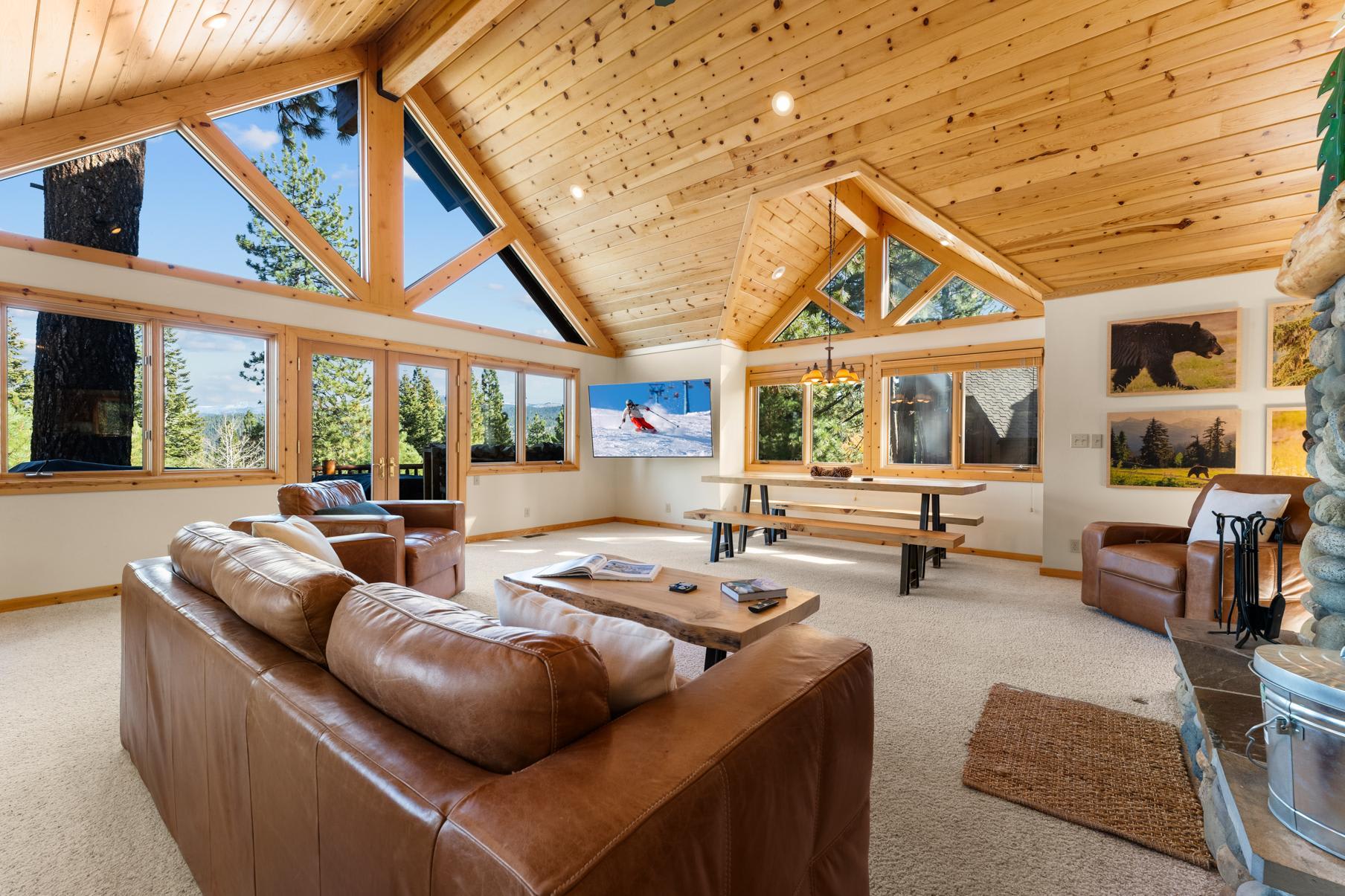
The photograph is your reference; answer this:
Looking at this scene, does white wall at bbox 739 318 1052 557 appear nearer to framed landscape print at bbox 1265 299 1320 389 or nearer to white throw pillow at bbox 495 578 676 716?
framed landscape print at bbox 1265 299 1320 389

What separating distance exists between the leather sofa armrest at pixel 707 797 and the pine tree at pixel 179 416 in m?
5.23

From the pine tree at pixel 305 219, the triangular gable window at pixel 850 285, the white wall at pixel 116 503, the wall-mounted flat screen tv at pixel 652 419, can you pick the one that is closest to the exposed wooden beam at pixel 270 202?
the pine tree at pixel 305 219

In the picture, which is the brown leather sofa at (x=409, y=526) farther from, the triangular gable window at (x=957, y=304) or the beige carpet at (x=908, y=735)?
the triangular gable window at (x=957, y=304)

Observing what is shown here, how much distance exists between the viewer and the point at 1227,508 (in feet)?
11.3

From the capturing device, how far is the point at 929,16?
141 inches

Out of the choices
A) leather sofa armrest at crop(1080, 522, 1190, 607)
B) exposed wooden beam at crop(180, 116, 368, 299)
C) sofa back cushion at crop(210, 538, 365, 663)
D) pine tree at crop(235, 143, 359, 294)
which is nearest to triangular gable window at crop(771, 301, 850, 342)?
leather sofa armrest at crop(1080, 522, 1190, 607)

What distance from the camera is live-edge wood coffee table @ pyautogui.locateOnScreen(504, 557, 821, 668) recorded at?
2174 mm

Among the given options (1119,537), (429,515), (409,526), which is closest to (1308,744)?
(1119,537)

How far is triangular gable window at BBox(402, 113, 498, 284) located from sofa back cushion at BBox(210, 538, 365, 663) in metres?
5.29

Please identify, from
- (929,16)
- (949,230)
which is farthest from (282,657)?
(949,230)

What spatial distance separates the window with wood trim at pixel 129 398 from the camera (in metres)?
4.03

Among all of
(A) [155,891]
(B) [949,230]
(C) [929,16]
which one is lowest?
(A) [155,891]

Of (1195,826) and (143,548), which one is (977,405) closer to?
(1195,826)

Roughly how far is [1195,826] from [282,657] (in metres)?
2.48
